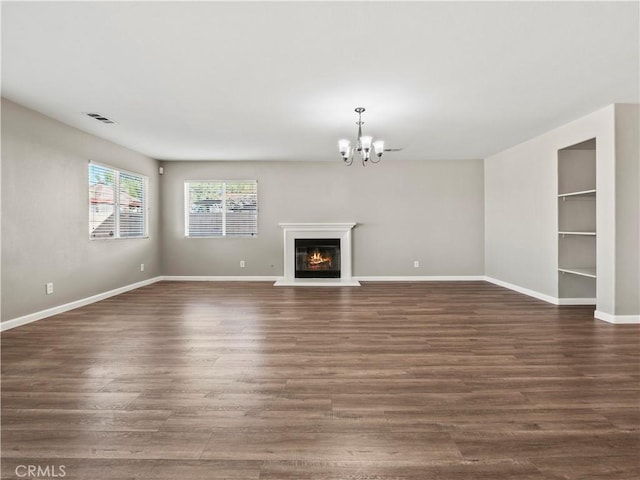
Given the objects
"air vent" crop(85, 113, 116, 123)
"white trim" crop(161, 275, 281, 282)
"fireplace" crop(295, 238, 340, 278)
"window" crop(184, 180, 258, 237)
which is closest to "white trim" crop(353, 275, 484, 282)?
"fireplace" crop(295, 238, 340, 278)

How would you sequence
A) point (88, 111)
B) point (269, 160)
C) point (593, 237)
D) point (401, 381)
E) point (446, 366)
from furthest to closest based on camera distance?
point (269, 160) → point (593, 237) → point (88, 111) → point (446, 366) → point (401, 381)

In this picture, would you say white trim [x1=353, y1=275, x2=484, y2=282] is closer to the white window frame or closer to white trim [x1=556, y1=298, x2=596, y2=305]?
white trim [x1=556, y1=298, x2=596, y2=305]

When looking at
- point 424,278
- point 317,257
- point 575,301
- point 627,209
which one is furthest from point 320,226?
point 627,209

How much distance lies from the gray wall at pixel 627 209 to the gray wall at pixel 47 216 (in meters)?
6.82

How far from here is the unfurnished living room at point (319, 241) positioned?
180 cm

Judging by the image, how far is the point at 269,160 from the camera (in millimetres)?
7031

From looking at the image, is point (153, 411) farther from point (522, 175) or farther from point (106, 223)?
point (522, 175)

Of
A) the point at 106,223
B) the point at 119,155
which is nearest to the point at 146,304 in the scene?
the point at 106,223

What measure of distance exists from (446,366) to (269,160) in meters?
5.49

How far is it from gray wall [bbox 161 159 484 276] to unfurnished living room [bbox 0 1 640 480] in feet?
0.15

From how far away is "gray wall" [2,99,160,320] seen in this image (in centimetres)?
376

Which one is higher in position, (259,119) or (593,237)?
(259,119)

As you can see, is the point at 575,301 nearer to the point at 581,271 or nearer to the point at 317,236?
the point at 581,271

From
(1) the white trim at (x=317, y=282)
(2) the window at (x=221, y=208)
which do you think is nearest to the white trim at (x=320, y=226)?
(2) the window at (x=221, y=208)
